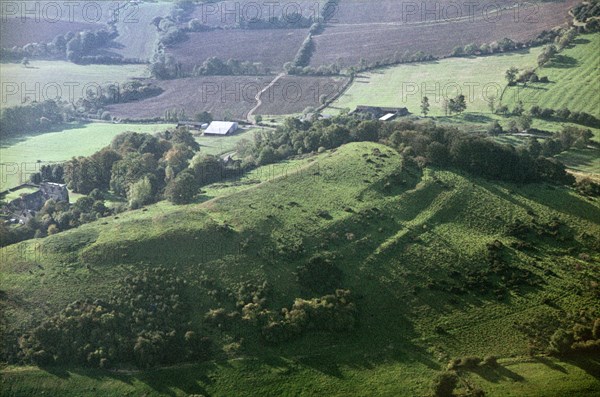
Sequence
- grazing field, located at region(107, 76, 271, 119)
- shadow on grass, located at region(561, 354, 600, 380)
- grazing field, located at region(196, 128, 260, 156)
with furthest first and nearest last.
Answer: grazing field, located at region(107, 76, 271, 119), grazing field, located at region(196, 128, 260, 156), shadow on grass, located at region(561, 354, 600, 380)

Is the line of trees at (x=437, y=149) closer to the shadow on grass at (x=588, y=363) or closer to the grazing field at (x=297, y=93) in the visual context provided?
the shadow on grass at (x=588, y=363)

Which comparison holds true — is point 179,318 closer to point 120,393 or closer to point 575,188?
point 120,393

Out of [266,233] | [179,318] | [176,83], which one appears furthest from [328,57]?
[179,318]

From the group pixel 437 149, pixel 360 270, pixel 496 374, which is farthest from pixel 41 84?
pixel 496 374

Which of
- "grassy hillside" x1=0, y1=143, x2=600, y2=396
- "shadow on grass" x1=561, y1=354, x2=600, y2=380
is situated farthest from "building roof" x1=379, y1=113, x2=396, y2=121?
"shadow on grass" x1=561, y1=354, x2=600, y2=380

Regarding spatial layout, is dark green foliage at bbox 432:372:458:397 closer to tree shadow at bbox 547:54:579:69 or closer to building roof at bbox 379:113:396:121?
building roof at bbox 379:113:396:121

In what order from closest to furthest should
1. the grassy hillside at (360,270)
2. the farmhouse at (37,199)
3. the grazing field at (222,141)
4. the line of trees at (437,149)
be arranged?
the grassy hillside at (360,270)
the line of trees at (437,149)
the farmhouse at (37,199)
the grazing field at (222,141)

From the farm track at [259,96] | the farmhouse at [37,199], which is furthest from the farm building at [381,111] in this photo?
the farmhouse at [37,199]
